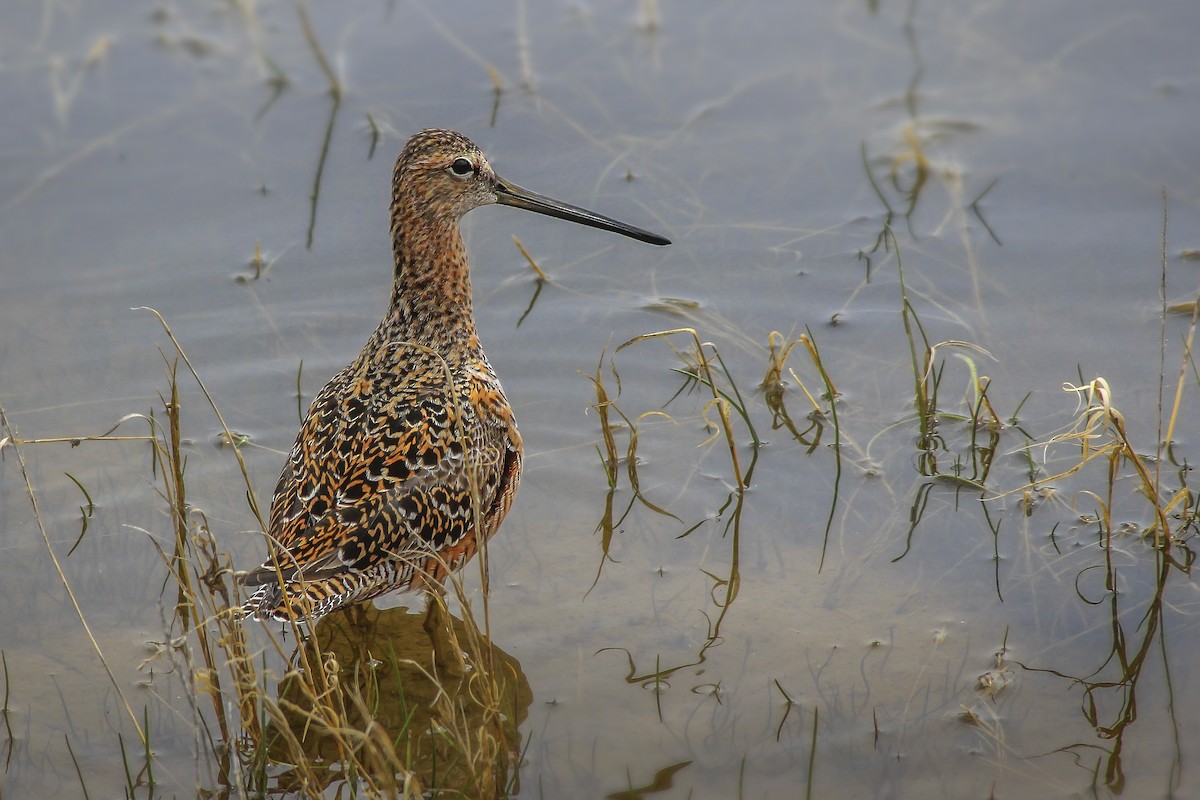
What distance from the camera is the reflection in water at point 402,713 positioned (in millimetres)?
3648

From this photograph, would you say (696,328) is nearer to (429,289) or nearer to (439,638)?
(429,289)

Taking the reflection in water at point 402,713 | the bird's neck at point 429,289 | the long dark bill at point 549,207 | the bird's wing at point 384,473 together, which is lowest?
the reflection in water at point 402,713

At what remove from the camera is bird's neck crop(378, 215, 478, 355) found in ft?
16.1

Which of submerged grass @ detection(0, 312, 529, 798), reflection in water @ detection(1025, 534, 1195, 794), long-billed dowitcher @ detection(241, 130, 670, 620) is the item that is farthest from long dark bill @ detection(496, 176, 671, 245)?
reflection in water @ detection(1025, 534, 1195, 794)

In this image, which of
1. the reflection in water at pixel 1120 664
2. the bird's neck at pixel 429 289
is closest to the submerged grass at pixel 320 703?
the bird's neck at pixel 429 289

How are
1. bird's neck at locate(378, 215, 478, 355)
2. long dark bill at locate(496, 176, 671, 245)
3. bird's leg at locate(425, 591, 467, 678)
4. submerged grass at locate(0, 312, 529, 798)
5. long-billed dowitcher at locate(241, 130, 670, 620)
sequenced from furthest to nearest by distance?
long dark bill at locate(496, 176, 671, 245) < bird's neck at locate(378, 215, 478, 355) < bird's leg at locate(425, 591, 467, 678) < long-billed dowitcher at locate(241, 130, 670, 620) < submerged grass at locate(0, 312, 529, 798)

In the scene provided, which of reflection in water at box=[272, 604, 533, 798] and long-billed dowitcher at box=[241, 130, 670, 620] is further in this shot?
long-billed dowitcher at box=[241, 130, 670, 620]

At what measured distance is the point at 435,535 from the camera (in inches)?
174

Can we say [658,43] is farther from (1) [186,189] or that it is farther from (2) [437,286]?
(2) [437,286]

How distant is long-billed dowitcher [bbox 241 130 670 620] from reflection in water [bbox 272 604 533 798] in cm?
26

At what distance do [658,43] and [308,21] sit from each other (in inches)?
70.6

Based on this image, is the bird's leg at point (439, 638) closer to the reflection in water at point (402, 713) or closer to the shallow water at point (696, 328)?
the reflection in water at point (402, 713)

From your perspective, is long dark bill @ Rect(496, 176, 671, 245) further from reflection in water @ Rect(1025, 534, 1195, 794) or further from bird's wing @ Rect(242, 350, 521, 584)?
reflection in water @ Rect(1025, 534, 1195, 794)

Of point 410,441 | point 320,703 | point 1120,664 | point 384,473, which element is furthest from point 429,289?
point 1120,664
